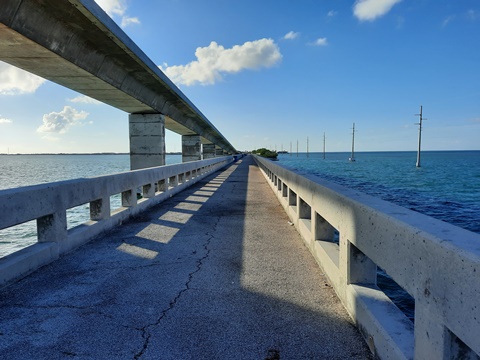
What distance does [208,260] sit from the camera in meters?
5.65

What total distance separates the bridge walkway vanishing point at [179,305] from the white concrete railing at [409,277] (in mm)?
356

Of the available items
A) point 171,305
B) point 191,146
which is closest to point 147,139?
point 171,305

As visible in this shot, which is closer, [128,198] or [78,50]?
[128,198]

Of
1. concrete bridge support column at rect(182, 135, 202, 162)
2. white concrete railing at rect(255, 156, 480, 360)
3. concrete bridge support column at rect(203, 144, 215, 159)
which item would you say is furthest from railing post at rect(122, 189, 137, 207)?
concrete bridge support column at rect(203, 144, 215, 159)

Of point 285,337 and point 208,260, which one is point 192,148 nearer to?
point 208,260

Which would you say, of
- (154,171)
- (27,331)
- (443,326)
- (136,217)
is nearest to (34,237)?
(136,217)

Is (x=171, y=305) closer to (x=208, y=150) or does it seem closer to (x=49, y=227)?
(x=49, y=227)

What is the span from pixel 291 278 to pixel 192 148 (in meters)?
35.8

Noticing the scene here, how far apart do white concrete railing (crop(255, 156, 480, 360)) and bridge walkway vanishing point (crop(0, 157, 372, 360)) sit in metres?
0.36

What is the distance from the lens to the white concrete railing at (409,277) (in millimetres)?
1865

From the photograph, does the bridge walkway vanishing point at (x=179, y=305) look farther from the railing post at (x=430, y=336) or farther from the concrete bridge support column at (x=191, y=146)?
the concrete bridge support column at (x=191, y=146)

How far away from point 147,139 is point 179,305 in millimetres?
16896

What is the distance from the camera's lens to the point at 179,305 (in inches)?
156

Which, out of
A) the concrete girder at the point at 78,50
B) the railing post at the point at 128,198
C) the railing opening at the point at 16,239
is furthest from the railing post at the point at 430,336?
the concrete girder at the point at 78,50
